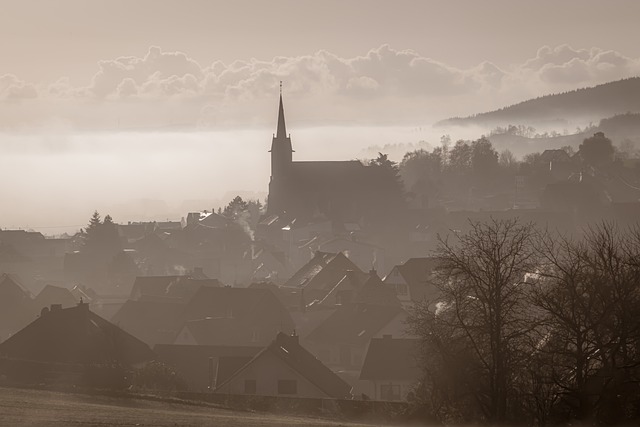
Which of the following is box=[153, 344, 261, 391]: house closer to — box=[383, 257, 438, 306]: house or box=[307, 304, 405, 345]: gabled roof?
box=[307, 304, 405, 345]: gabled roof

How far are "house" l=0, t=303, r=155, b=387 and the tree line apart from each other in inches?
563

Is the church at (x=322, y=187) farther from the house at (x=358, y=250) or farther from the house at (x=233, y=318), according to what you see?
the house at (x=233, y=318)

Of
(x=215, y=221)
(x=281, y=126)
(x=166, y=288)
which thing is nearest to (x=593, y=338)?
(x=166, y=288)

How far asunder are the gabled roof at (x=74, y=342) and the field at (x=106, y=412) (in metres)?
13.6

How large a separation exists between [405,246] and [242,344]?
75462 millimetres

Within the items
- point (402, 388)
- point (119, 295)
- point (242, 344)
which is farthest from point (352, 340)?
point (119, 295)

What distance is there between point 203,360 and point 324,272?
3539cm

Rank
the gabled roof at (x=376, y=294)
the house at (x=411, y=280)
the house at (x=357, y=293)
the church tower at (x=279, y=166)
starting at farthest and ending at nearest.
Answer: the church tower at (x=279, y=166) → the house at (x=411, y=280) → the house at (x=357, y=293) → the gabled roof at (x=376, y=294)

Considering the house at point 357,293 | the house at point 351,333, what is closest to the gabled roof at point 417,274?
the house at point 357,293

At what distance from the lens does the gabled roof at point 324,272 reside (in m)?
91.0

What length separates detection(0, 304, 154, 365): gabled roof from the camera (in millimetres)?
52947

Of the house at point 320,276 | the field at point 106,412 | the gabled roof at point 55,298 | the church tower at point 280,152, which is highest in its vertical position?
the church tower at point 280,152

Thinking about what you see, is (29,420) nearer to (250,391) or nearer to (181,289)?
(250,391)

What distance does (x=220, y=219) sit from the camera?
177m
